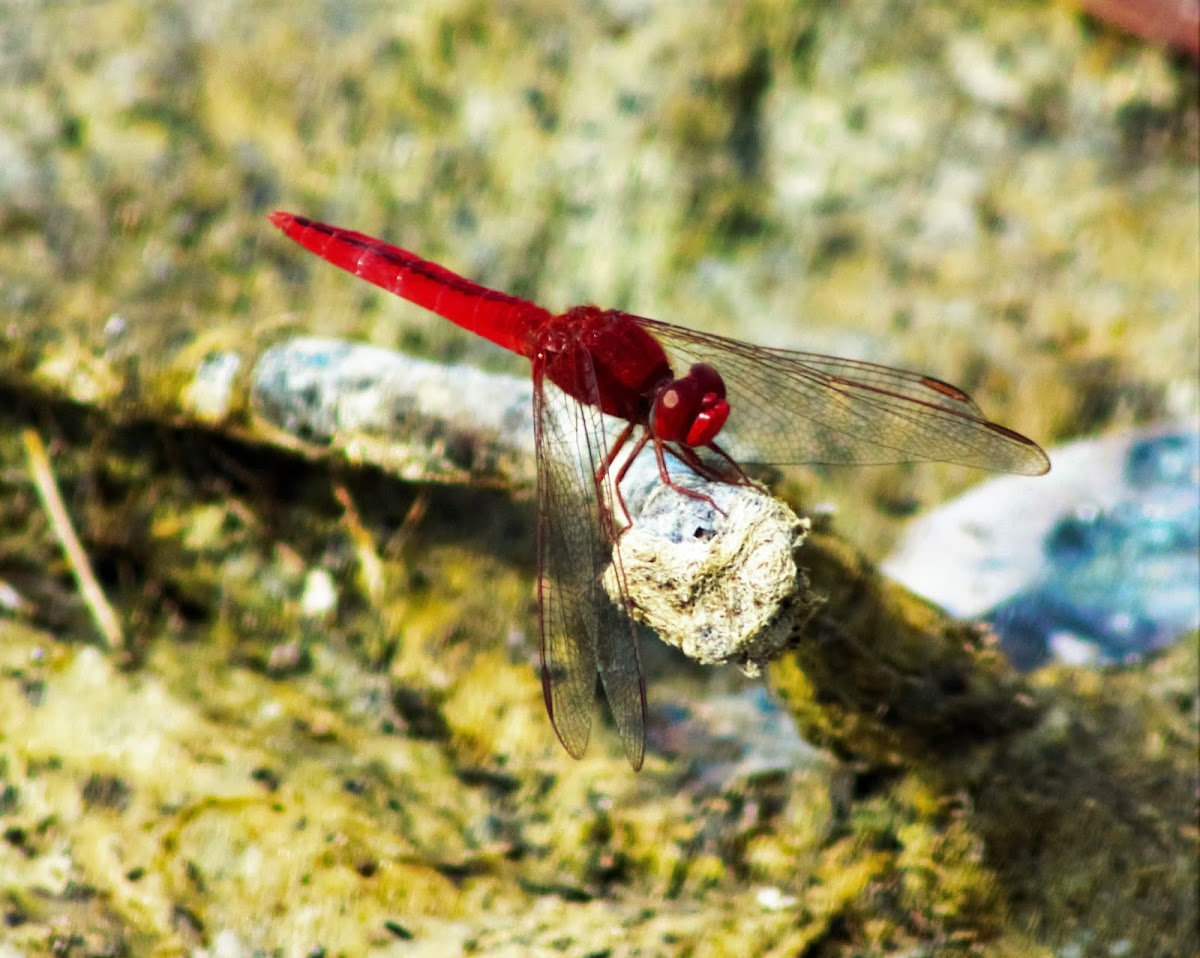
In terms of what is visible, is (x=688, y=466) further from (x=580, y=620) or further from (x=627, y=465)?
(x=580, y=620)

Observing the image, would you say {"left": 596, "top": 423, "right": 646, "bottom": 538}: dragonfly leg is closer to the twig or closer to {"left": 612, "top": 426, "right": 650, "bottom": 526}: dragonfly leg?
{"left": 612, "top": 426, "right": 650, "bottom": 526}: dragonfly leg

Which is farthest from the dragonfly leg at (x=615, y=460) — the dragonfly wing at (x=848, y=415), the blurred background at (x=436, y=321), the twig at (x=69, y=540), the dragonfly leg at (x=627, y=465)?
the twig at (x=69, y=540)

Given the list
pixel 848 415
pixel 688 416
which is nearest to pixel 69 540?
pixel 688 416

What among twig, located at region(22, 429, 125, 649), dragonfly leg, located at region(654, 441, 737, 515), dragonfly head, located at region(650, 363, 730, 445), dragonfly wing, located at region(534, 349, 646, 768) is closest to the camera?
dragonfly leg, located at region(654, 441, 737, 515)

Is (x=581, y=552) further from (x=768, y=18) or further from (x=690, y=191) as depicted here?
(x=768, y=18)

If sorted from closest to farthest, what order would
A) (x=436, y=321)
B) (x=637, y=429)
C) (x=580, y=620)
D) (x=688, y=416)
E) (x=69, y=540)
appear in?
(x=580, y=620) < (x=688, y=416) < (x=637, y=429) < (x=69, y=540) < (x=436, y=321)

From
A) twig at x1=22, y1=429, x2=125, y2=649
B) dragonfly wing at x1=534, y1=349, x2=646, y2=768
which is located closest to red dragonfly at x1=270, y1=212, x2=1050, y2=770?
dragonfly wing at x1=534, y1=349, x2=646, y2=768
